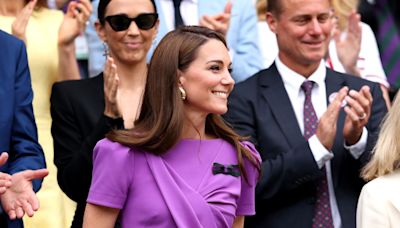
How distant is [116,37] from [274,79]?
3.16 ft

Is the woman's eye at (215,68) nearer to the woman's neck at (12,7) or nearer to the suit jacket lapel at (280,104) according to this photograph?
the suit jacket lapel at (280,104)

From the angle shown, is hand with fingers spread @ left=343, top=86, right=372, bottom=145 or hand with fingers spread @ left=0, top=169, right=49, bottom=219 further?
hand with fingers spread @ left=343, top=86, right=372, bottom=145

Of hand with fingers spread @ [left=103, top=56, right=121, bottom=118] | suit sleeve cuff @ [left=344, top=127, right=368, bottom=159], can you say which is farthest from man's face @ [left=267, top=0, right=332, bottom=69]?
hand with fingers spread @ [left=103, top=56, right=121, bottom=118]

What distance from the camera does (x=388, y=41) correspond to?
10.1 meters

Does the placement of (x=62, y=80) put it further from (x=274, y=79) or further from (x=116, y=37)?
(x=274, y=79)

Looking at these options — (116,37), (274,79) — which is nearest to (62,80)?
(116,37)

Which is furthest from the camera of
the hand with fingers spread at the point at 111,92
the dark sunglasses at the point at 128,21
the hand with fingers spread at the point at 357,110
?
the dark sunglasses at the point at 128,21

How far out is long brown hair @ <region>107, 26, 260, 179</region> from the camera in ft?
18.2

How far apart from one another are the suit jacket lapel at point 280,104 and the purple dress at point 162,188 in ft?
4.73

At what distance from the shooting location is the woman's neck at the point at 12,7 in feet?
24.8

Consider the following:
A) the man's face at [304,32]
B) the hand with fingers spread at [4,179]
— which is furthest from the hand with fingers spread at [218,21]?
the hand with fingers spread at [4,179]

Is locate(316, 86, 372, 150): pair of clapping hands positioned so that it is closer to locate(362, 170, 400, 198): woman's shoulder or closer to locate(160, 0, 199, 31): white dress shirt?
locate(362, 170, 400, 198): woman's shoulder

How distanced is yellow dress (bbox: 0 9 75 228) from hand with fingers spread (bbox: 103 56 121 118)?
106 centimetres

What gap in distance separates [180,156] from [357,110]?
1585 millimetres
